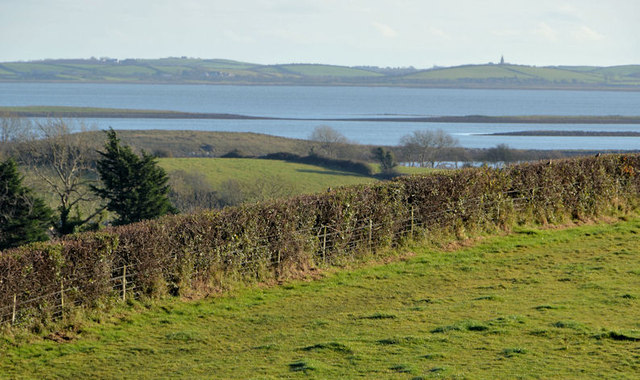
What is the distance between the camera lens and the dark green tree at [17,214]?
141 feet

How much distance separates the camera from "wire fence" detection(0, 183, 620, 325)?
49.7 feet

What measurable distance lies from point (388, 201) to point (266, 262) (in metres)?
4.91

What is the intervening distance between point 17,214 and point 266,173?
50.0 meters

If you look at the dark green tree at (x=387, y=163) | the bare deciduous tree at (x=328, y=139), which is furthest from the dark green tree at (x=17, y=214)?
the bare deciduous tree at (x=328, y=139)

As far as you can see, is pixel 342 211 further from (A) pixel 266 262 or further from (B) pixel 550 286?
(B) pixel 550 286

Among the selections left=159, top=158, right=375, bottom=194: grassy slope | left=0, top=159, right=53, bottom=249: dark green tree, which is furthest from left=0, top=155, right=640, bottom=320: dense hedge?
left=159, top=158, right=375, bottom=194: grassy slope

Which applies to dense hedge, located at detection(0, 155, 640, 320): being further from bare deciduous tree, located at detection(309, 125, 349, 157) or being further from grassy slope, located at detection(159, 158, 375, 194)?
bare deciduous tree, located at detection(309, 125, 349, 157)

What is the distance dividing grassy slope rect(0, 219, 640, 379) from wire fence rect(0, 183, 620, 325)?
68 centimetres

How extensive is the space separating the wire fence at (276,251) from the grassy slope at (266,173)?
189ft

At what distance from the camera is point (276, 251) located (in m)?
19.7

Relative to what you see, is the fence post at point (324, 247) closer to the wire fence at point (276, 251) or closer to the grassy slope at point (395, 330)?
the wire fence at point (276, 251)

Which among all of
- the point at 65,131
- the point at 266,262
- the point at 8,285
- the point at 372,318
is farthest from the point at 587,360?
the point at 65,131

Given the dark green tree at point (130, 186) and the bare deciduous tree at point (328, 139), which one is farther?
the bare deciduous tree at point (328, 139)

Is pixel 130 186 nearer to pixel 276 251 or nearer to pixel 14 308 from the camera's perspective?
pixel 276 251
